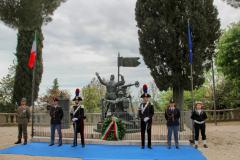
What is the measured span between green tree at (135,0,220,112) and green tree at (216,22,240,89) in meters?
9.25

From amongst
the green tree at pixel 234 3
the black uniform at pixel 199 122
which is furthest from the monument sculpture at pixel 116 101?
the green tree at pixel 234 3

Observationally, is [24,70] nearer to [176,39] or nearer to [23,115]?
[176,39]

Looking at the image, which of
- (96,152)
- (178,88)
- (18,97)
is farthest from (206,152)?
(18,97)

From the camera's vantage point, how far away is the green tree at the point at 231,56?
90.7 feet

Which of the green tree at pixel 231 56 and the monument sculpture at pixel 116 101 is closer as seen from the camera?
the monument sculpture at pixel 116 101

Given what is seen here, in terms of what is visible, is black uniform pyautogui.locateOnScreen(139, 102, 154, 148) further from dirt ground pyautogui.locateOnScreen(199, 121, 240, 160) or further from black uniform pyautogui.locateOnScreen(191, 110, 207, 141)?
dirt ground pyautogui.locateOnScreen(199, 121, 240, 160)

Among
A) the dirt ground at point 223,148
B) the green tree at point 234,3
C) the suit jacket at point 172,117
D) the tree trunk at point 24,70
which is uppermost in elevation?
the green tree at point 234,3

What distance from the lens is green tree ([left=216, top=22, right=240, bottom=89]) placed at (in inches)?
1089

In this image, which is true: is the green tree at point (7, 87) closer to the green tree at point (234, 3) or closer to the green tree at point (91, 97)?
the green tree at point (91, 97)

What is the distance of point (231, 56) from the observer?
28031 mm

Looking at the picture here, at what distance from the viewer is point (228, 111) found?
26156 millimetres

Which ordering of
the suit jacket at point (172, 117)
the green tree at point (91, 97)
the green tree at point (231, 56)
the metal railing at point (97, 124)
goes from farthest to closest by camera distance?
the green tree at point (91, 97)
the green tree at point (231, 56)
the metal railing at point (97, 124)
the suit jacket at point (172, 117)

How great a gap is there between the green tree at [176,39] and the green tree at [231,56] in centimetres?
925

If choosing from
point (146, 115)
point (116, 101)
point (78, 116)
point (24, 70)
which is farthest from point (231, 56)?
point (78, 116)
